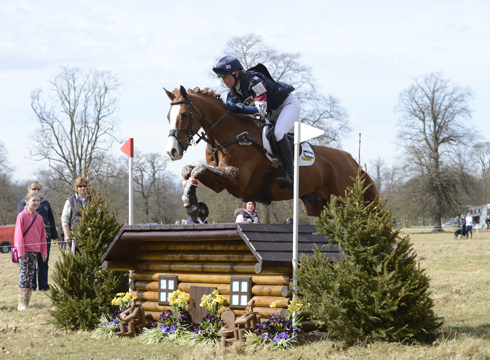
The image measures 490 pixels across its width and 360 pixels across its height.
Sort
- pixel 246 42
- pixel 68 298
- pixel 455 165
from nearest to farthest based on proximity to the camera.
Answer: pixel 68 298 < pixel 246 42 < pixel 455 165

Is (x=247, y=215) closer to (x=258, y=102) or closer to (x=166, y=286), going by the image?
(x=166, y=286)

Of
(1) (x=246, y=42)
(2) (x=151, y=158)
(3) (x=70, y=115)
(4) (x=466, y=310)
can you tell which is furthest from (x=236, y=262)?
(2) (x=151, y=158)

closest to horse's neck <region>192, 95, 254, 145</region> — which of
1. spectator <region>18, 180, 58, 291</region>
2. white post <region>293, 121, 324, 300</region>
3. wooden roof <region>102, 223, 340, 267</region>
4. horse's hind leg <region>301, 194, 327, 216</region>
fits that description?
white post <region>293, 121, 324, 300</region>

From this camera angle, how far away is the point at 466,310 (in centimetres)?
736

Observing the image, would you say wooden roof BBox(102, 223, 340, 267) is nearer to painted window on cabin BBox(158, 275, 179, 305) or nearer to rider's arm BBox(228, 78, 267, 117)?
painted window on cabin BBox(158, 275, 179, 305)

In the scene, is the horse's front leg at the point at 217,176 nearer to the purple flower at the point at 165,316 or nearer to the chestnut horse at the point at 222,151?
the chestnut horse at the point at 222,151

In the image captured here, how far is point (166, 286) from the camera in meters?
6.57

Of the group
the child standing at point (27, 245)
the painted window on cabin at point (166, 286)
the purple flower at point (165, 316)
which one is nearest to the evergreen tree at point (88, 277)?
the painted window on cabin at point (166, 286)

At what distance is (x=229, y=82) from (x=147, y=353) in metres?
2.98

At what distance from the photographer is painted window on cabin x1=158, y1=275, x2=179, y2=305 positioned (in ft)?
21.4

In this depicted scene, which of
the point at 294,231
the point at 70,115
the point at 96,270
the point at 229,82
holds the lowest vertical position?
the point at 96,270

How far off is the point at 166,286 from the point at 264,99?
2456 millimetres

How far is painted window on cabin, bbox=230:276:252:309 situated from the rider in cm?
118

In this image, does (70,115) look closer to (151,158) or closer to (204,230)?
(151,158)
